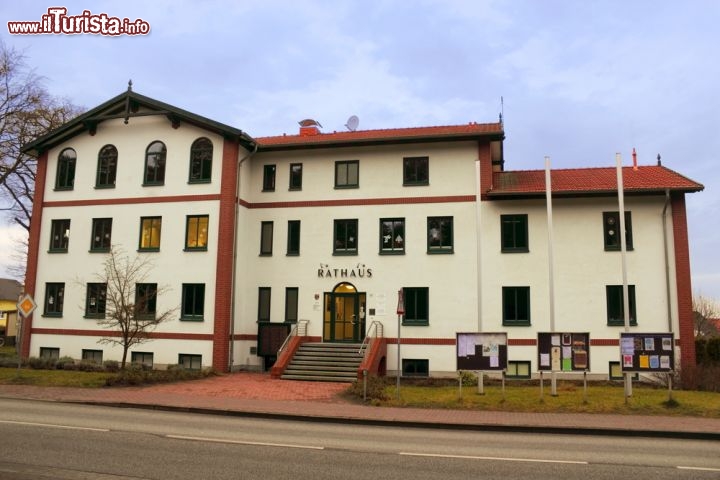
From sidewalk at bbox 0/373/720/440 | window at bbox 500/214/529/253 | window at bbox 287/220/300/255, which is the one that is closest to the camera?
sidewalk at bbox 0/373/720/440

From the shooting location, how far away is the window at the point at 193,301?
25.3 metres

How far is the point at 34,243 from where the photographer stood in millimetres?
28250

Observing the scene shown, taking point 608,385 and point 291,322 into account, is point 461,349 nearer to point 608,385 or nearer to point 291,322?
point 608,385

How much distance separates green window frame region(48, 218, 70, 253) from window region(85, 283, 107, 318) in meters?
2.64

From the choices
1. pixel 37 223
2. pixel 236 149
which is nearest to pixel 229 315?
pixel 236 149

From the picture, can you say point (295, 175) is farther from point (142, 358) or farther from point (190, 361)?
point (142, 358)

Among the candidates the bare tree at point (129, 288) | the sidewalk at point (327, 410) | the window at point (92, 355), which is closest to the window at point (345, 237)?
the sidewalk at point (327, 410)

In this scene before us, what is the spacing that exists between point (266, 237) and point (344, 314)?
5147 mm

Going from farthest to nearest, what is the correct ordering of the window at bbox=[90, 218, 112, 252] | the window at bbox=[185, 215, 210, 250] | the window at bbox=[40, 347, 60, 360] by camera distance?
the window at bbox=[90, 218, 112, 252]
the window at bbox=[40, 347, 60, 360]
the window at bbox=[185, 215, 210, 250]

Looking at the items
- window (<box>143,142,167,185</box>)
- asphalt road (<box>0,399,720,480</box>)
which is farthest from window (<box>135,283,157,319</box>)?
asphalt road (<box>0,399,720,480</box>)

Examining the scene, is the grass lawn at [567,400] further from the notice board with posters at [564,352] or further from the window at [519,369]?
the window at [519,369]

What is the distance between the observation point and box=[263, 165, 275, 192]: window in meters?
27.5

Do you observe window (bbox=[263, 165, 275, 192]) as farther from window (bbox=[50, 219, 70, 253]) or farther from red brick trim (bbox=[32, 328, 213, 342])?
window (bbox=[50, 219, 70, 253])

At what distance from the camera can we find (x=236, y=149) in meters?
26.0
